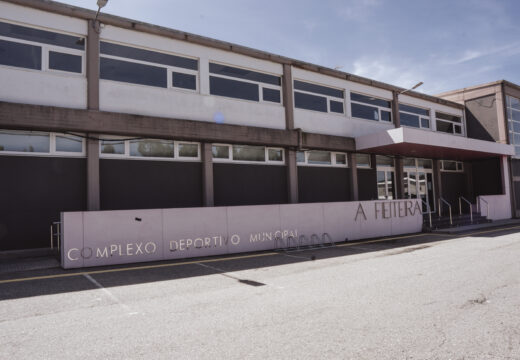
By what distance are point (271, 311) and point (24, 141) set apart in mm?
10035

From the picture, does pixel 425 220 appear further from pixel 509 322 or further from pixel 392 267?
pixel 509 322

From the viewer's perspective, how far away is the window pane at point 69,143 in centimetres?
1198

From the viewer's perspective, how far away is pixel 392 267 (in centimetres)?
893

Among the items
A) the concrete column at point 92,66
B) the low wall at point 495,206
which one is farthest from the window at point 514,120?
the concrete column at point 92,66

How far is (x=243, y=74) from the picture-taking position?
16234 millimetres

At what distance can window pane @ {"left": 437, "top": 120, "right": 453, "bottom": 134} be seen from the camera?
82.4ft

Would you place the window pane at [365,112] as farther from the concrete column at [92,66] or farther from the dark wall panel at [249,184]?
the concrete column at [92,66]

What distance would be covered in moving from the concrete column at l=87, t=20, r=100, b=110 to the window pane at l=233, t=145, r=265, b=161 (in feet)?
18.7

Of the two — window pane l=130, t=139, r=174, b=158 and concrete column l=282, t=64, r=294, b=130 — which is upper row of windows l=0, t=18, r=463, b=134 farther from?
window pane l=130, t=139, r=174, b=158

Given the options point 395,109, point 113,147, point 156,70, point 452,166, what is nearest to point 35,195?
point 113,147

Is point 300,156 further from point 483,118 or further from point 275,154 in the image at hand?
point 483,118

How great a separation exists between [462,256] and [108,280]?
907 cm

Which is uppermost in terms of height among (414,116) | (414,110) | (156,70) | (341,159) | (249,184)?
(414,110)

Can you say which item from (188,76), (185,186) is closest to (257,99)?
(188,76)
